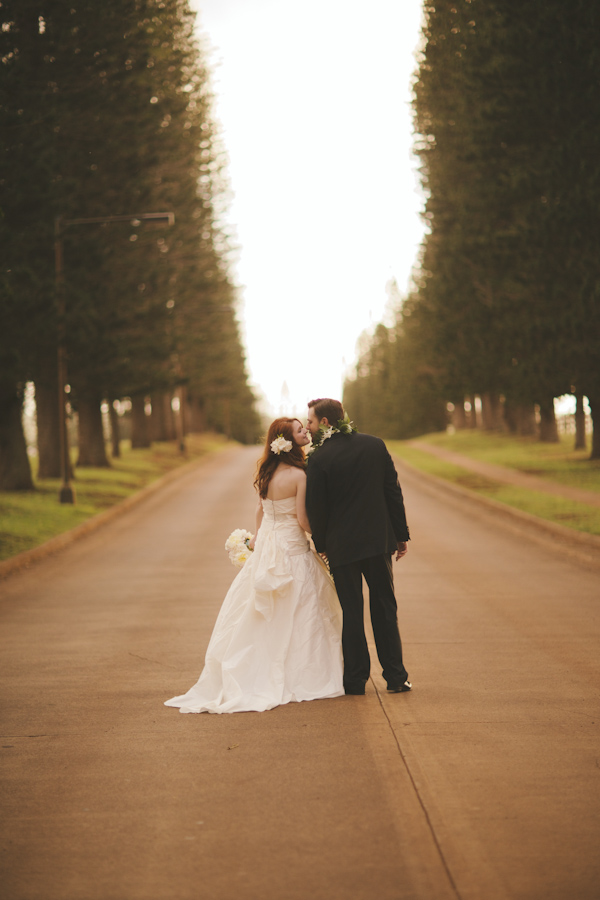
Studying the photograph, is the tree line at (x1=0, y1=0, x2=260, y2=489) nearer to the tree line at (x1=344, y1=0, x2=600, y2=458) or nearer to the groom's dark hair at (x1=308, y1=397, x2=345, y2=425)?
the tree line at (x1=344, y1=0, x2=600, y2=458)

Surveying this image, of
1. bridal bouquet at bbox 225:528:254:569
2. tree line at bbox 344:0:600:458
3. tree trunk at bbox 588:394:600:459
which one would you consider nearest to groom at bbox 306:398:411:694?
bridal bouquet at bbox 225:528:254:569

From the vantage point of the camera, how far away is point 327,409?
705 cm

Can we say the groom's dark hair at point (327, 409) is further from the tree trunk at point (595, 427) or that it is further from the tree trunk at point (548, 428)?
the tree trunk at point (548, 428)

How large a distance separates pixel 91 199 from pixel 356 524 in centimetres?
2375

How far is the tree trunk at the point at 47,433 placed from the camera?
28.7m

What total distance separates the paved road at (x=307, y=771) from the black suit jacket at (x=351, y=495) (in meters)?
1.06

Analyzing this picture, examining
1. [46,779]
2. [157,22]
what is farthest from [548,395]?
[46,779]

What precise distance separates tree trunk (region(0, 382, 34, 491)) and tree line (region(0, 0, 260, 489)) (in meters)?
0.03

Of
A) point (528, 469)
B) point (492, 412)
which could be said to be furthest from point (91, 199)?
point (492, 412)

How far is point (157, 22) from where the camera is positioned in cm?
2873

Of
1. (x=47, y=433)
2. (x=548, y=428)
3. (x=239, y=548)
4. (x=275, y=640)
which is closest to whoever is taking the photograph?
(x=275, y=640)

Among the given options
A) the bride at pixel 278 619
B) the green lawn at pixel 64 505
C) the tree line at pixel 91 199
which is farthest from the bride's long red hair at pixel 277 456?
the tree line at pixel 91 199

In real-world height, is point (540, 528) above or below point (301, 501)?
below

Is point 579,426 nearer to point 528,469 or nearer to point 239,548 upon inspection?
point 528,469
